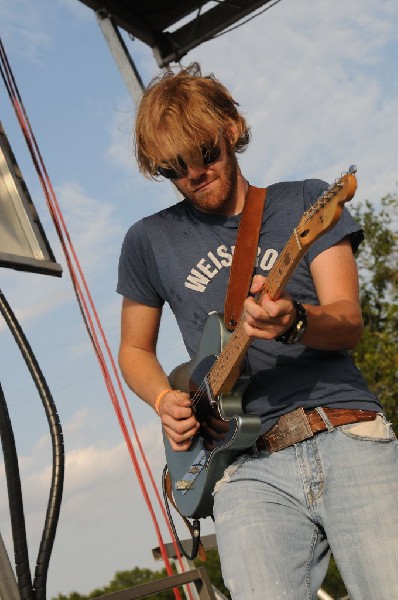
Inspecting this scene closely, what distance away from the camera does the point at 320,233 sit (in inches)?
86.4

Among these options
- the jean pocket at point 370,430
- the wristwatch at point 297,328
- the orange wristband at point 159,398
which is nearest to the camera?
the wristwatch at point 297,328

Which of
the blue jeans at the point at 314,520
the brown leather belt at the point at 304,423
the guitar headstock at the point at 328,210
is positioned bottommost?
the blue jeans at the point at 314,520

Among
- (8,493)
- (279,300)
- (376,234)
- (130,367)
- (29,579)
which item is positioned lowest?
(29,579)

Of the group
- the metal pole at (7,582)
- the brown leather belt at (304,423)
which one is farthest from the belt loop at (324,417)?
the metal pole at (7,582)

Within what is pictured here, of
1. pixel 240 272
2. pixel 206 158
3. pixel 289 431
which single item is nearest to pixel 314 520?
pixel 289 431

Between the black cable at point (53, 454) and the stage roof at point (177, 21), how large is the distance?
3.80 m

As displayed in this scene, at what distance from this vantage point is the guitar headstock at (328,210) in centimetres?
208

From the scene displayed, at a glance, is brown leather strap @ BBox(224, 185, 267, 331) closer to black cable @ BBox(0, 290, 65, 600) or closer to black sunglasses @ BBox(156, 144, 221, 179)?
black sunglasses @ BBox(156, 144, 221, 179)

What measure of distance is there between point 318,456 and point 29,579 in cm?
92

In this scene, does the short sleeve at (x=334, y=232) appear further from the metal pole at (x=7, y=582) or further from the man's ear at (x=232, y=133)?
the metal pole at (x=7, y=582)

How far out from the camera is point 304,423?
8.04 ft

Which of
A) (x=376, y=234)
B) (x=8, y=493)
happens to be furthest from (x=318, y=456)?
(x=376, y=234)

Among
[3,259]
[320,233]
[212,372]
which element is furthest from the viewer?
[3,259]

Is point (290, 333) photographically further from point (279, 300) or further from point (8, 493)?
point (8, 493)
